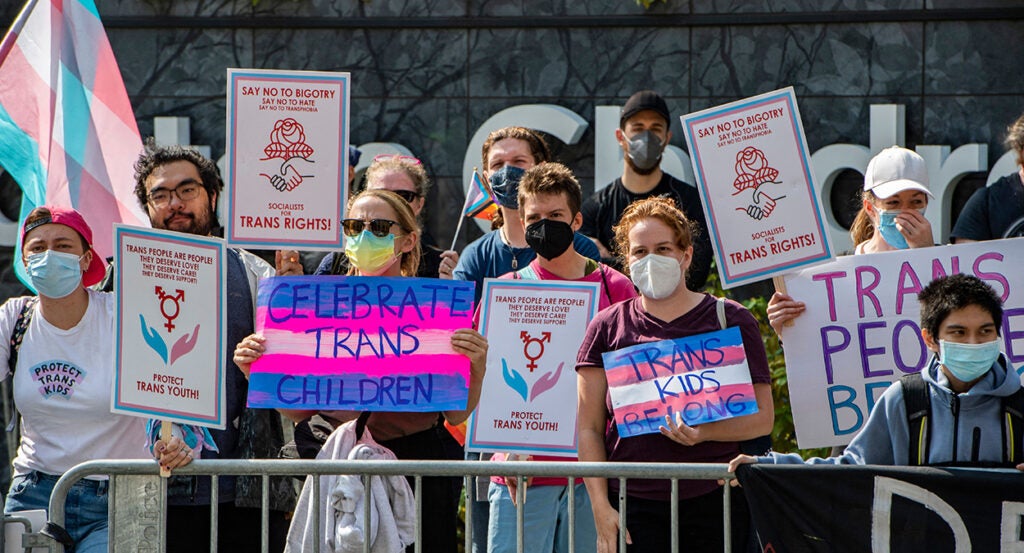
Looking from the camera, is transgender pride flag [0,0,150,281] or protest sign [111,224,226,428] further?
transgender pride flag [0,0,150,281]

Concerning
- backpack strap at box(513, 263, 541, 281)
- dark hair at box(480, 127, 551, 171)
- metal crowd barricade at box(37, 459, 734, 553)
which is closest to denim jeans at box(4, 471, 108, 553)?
metal crowd barricade at box(37, 459, 734, 553)

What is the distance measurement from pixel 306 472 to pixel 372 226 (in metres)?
0.98

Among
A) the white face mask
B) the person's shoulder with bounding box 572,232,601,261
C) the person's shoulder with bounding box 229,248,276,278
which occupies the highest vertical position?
the person's shoulder with bounding box 572,232,601,261

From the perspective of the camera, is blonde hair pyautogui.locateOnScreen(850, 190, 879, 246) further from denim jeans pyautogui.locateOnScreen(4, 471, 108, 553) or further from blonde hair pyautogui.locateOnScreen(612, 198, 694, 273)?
denim jeans pyautogui.locateOnScreen(4, 471, 108, 553)

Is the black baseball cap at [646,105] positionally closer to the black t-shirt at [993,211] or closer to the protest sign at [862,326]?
the black t-shirt at [993,211]

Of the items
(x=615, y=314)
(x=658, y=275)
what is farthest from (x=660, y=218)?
(x=615, y=314)

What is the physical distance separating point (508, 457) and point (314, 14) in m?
4.30

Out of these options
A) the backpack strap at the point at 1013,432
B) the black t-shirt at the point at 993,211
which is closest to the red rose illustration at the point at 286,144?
the backpack strap at the point at 1013,432

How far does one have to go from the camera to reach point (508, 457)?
19.6 ft

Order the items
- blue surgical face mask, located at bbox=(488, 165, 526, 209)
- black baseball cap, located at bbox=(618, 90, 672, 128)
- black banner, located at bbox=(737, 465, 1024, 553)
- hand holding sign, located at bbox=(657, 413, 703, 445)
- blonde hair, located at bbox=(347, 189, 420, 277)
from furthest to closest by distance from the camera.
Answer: black baseball cap, located at bbox=(618, 90, 672, 128)
blue surgical face mask, located at bbox=(488, 165, 526, 209)
blonde hair, located at bbox=(347, 189, 420, 277)
hand holding sign, located at bbox=(657, 413, 703, 445)
black banner, located at bbox=(737, 465, 1024, 553)

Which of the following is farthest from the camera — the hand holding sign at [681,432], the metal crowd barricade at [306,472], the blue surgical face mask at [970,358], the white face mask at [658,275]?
the white face mask at [658,275]

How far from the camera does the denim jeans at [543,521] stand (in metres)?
5.64

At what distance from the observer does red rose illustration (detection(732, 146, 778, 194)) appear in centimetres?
577

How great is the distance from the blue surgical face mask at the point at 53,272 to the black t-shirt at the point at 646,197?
7.94 feet
